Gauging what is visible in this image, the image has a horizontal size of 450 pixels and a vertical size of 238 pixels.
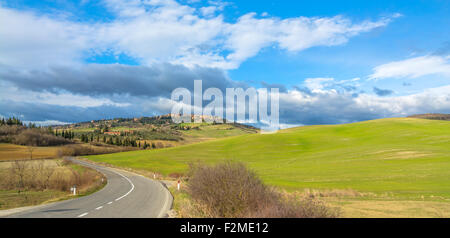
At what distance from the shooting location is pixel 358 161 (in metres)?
49.9

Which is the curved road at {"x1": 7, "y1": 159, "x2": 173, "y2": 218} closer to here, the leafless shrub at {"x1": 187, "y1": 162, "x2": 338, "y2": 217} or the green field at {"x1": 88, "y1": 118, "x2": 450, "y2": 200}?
the leafless shrub at {"x1": 187, "y1": 162, "x2": 338, "y2": 217}

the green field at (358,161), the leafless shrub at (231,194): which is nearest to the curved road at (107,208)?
the leafless shrub at (231,194)

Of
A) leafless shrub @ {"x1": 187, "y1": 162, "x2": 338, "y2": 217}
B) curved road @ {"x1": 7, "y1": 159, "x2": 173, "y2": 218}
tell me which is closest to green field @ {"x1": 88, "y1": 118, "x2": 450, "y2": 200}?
curved road @ {"x1": 7, "y1": 159, "x2": 173, "y2": 218}

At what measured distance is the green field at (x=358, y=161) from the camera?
29.2 metres

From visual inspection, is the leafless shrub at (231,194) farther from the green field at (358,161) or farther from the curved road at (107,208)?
the green field at (358,161)

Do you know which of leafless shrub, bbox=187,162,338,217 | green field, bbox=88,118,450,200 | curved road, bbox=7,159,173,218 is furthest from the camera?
green field, bbox=88,118,450,200

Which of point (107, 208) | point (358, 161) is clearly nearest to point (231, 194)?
point (107, 208)

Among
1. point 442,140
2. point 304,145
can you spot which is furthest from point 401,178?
point 304,145

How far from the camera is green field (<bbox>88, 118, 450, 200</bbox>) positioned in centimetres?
2917

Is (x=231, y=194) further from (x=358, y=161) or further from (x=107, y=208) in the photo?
(x=358, y=161)
